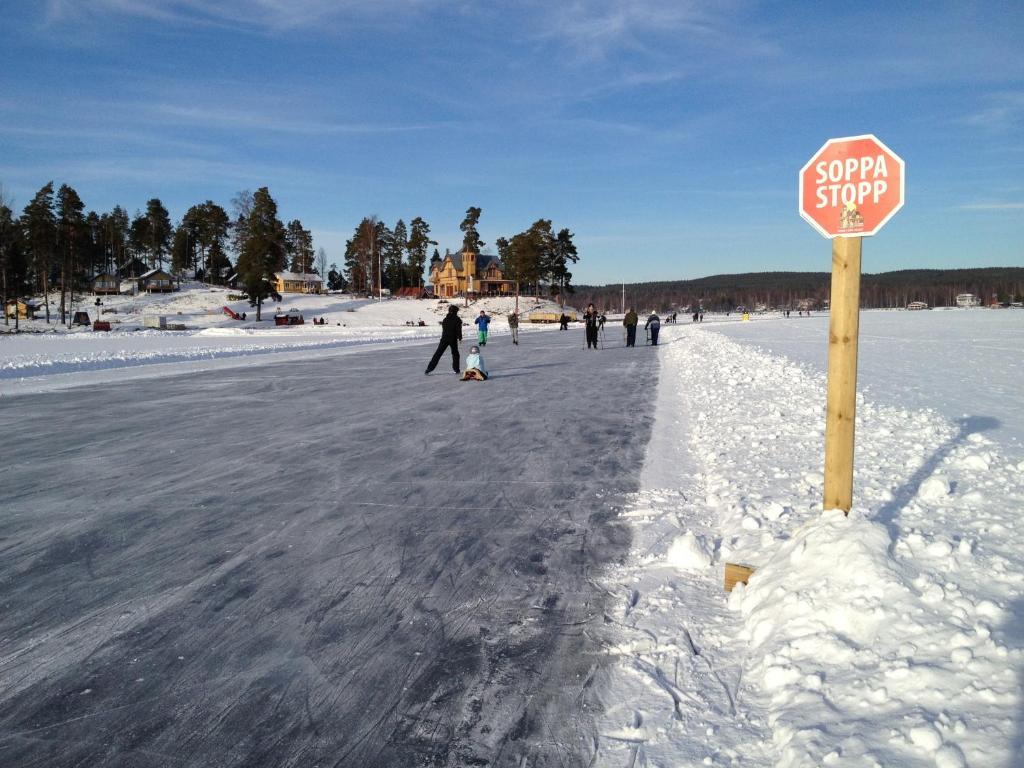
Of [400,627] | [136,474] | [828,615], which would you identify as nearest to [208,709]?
[400,627]

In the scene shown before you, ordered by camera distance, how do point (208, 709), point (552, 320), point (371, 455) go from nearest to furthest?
point (208, 709)
point (371, 455)
point (552, 320)

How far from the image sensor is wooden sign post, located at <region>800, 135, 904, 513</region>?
4.07 metres

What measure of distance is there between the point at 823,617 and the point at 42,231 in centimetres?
8721

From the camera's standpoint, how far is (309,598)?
4.14 meters

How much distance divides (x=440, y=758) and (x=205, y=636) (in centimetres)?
172

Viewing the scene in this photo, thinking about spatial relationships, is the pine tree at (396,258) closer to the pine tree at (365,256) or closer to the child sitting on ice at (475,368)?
the pine tree at (365,256)

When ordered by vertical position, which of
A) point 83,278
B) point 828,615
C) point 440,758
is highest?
point 83,278

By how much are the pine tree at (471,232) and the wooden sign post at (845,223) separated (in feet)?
352

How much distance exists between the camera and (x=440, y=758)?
2688 mm

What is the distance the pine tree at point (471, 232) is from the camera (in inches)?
4338

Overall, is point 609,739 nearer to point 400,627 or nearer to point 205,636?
point 400,627

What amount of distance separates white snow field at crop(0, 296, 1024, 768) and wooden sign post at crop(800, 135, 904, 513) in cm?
47

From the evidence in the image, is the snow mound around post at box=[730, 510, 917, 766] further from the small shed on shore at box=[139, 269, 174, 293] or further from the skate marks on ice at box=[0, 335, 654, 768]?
the small shed on shore at box=[139, 269, 174, 293]


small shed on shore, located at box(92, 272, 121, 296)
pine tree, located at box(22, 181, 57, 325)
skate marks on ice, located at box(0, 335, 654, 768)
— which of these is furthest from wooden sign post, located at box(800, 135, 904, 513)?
small shed on shore, located at box(92, 272, 121, 296)
